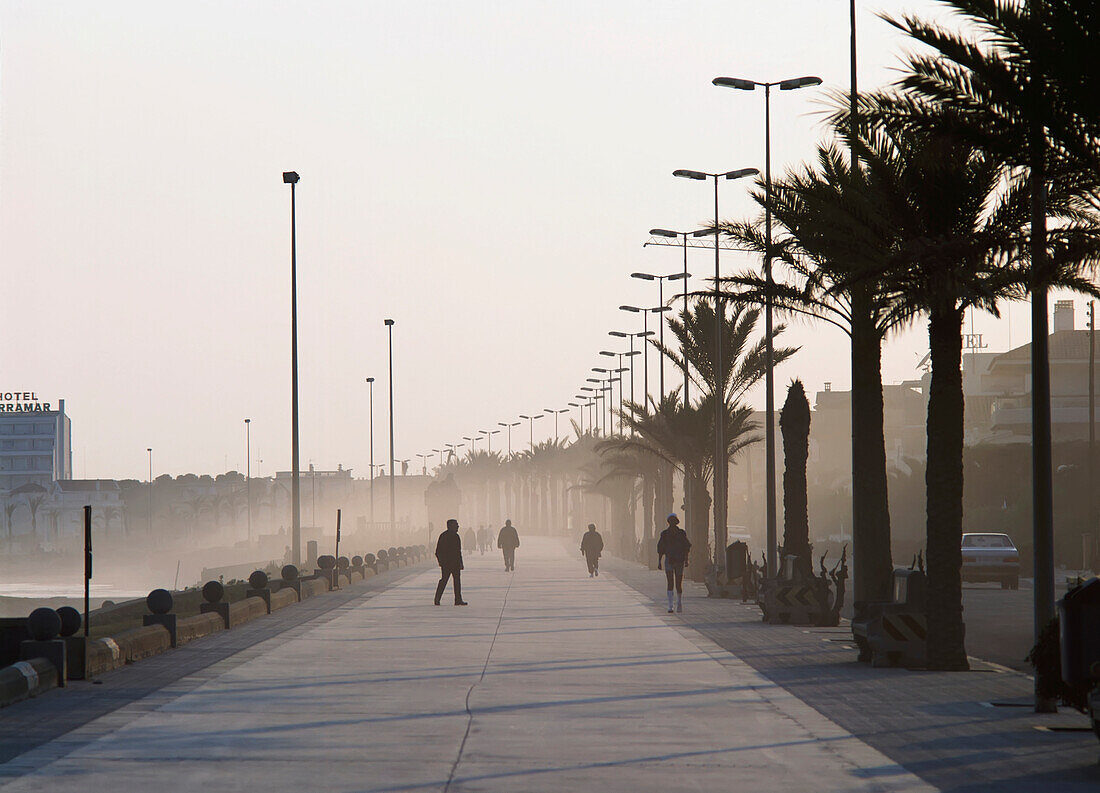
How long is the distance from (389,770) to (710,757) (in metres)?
2.39

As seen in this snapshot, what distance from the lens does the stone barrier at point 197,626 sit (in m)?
22.0

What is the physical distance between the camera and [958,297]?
1869 cm

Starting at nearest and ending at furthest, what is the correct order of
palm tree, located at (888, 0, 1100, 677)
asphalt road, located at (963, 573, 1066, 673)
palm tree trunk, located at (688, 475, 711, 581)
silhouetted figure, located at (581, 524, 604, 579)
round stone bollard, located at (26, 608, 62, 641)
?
palm tree, located at (888, 0, 1100, 677) < round stone bollard, located at (26, 608, 62, 641) < asphalt road, located at (963, 573, 1066, 673) < silhouetted figure, located at (581, 524, 604, 579) < palm tree trunk, located at (688, 475, 711, 581)

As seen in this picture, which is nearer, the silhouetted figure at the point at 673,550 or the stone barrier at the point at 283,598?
the silhouetted figure at the point at 673,550

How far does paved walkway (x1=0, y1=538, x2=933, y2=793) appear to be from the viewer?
1031 cm

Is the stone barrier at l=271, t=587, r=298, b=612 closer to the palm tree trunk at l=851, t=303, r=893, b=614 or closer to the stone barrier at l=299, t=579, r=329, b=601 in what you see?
the stone barrier at l=299, t=579, r=329, b=601

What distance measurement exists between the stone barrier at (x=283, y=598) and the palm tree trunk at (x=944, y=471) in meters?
15.8

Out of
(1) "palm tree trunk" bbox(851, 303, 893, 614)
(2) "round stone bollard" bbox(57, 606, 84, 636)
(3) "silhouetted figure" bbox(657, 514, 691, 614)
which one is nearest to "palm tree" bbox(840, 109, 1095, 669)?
(1) "palm tree trunk" bbox(851, 303, 893, 614)

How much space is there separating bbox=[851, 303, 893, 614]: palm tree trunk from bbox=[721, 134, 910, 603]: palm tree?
15mm

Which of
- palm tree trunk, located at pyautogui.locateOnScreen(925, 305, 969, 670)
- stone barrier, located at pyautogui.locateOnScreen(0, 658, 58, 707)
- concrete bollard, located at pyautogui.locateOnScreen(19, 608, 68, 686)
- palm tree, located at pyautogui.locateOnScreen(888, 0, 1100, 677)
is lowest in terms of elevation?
stone barrier, located at pyautogui.locateOnScreen(0, 658, 58, 707)

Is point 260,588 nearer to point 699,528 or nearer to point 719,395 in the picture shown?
point 719,395

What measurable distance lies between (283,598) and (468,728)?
19.8m

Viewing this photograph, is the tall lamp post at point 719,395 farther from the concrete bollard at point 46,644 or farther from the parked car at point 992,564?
the concrete bollard at point 46,644

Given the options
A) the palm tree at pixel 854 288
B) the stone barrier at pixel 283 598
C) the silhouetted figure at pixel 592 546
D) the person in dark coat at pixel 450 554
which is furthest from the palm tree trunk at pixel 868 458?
the silhouetted figure at pixel 592 546
